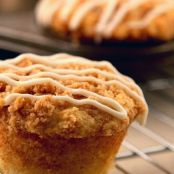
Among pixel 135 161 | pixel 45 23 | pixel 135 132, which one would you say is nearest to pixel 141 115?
pixel 135 161

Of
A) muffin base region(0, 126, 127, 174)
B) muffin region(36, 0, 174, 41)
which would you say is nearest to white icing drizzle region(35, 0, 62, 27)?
muffin region(36, 0, 174, 41)

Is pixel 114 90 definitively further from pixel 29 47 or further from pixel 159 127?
pixel 29 47

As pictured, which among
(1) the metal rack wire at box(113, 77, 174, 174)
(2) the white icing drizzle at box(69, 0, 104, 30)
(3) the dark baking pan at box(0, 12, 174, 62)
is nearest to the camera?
(1) the metal rack wire at box(113, 77, 174, 174)

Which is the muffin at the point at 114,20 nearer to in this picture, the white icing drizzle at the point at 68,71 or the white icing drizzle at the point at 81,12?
the white icing drizzle at the point at 81,12

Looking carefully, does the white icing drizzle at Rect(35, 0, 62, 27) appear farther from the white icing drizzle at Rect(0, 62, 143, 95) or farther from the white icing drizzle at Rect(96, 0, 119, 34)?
the white icing drizzle at Rect(0, 62, 143, 95)

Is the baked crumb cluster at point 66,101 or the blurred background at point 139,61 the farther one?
the blurred background at point 139,61

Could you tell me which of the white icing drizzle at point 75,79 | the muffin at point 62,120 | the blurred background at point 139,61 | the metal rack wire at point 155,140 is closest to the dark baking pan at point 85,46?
the blurred background at point 139,61

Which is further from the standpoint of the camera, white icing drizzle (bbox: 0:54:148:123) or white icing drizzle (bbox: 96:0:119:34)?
white icing drizzle (bbox: 96:0:119:34)

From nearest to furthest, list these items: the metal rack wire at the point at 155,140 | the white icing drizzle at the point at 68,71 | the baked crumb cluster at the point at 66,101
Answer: the baked crumb cluster at the point at 66,101 → the white icing drizzle at the point at 68,71 → the metal rack wire at the point at 155,140
